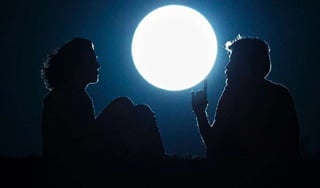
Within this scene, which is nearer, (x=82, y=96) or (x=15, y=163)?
(x=15, y=163)

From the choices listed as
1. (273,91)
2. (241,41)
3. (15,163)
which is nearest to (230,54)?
(241,41)

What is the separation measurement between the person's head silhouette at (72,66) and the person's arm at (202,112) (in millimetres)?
1179

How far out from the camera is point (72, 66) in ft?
17.5

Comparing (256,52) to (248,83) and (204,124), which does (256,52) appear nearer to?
(248,83)

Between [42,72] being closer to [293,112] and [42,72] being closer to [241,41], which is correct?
[241,41]

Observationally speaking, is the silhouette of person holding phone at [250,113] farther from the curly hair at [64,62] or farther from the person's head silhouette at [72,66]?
the curly hair at [64,62]

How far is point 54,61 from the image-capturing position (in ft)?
17.4

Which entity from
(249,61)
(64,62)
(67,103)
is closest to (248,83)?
(249,61)

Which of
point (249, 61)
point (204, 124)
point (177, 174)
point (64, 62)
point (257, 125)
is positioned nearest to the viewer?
point (177, 174)

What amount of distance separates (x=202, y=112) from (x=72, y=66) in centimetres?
146

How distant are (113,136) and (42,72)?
1045 millimetres

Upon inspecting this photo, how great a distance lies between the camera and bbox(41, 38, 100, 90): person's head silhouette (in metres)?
5.20

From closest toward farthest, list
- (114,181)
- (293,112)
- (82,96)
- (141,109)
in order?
(114,181)
(293,112)
(82,96)
(141,109)

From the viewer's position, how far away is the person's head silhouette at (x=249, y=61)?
16.2 ft
